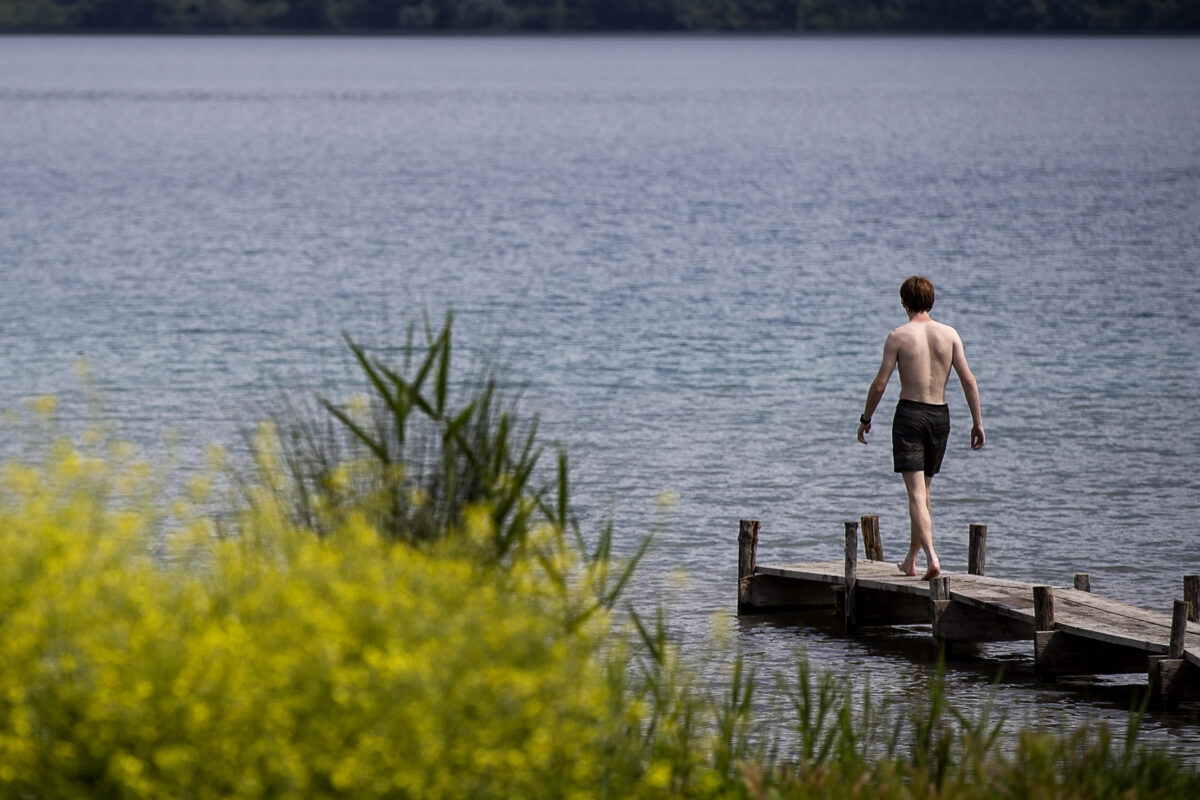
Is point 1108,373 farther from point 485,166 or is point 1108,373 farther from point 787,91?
point 787,91

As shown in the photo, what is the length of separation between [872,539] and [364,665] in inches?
383

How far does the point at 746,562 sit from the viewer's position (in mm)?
14922

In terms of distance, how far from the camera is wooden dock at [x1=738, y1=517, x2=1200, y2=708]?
38.8 feet

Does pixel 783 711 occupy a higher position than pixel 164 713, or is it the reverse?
pixel 164 713

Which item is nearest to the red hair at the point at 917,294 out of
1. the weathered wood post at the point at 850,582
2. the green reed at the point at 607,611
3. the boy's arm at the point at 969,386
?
the boy's arm at the point at 969,386

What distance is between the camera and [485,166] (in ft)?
247

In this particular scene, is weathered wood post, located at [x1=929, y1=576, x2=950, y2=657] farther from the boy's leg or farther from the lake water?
the lake water

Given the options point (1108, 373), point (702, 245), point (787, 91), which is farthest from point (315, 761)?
point (787, 91)

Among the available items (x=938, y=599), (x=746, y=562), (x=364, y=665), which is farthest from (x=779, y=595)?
(x=364, y=665)

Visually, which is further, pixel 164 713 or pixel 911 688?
pixel 911 688

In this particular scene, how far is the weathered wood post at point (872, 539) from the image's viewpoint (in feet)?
49.1

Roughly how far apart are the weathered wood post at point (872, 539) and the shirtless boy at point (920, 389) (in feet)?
5.88

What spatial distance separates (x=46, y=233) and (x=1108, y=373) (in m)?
33.1

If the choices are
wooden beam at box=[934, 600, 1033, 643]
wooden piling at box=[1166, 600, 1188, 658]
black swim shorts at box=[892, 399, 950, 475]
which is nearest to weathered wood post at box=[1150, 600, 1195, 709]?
wooden piling at box=[1166, 600, 1188, 658]
